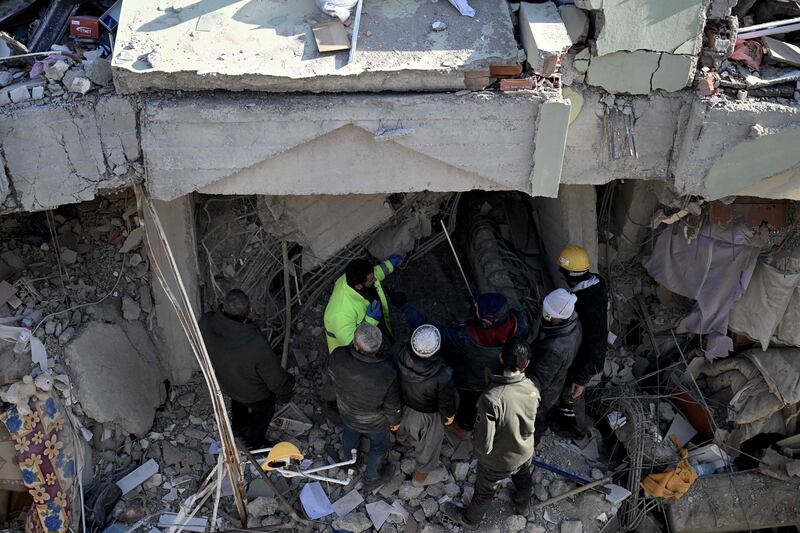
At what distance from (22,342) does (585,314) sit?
4006 millimetres

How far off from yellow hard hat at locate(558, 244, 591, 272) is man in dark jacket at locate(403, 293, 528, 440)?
54 cm

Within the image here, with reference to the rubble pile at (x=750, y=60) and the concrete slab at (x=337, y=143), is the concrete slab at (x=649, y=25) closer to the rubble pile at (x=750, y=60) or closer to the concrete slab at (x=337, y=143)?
the rubble pile at (x=750, y=60)

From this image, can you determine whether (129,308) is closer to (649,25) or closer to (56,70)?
(56,70)

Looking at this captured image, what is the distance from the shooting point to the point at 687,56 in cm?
514

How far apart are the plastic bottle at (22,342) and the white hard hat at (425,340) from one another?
2.67m

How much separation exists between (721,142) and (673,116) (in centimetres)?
35

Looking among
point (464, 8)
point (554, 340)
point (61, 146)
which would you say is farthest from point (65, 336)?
point (464, 8)

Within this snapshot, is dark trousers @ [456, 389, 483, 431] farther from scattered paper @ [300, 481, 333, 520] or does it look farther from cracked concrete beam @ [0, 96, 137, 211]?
cracked concrete beam @ [0, 96, 137, 211]

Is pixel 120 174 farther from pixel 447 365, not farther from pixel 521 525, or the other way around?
pixel 521 525

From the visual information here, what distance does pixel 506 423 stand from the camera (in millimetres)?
5398

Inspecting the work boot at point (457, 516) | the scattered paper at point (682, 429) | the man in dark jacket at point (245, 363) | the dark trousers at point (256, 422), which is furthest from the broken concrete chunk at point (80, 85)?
the scattered paper at point (682, 429)

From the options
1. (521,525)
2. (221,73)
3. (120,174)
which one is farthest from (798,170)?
(120,174)

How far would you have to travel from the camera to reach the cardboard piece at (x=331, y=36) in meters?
5.11

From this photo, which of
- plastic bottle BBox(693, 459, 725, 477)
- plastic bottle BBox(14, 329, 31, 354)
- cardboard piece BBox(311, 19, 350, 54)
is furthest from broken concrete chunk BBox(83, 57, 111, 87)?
plastic bottle BBox(693, 459, 725, 477)
